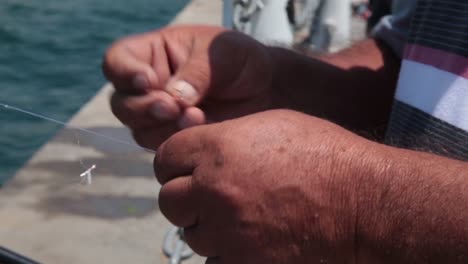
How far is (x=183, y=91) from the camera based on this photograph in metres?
1.33

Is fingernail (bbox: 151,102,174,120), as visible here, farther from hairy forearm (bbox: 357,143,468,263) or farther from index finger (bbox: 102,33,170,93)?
hairy forearm (bbox: 357,143,468,263)

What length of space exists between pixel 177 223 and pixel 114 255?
56 cm

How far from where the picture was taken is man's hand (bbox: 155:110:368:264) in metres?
0.98

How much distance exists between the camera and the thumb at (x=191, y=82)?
1.33 metres

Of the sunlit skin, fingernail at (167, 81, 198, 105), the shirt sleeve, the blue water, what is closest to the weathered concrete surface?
fingernail at (167, 81, 198, 105)

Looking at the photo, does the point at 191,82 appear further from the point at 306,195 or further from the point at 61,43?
the point at 61,43

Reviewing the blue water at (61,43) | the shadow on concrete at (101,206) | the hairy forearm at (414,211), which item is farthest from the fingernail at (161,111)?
the blue water at (61,43)

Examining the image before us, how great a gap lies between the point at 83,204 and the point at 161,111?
23 cm

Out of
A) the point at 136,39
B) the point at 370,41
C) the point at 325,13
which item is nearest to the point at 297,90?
the point at 370,41

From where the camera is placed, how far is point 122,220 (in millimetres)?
1509

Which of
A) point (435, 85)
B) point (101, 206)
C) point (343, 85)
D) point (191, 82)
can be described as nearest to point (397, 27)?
point (343, 85)

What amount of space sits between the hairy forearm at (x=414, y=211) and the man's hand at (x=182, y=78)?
0.43 meters

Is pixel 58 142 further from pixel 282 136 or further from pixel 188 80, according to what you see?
pixel 282 136

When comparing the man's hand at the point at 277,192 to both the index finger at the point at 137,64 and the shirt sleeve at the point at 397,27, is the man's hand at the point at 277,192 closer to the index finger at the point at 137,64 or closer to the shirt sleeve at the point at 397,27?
the index finger at the point at 137,64
